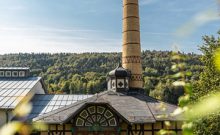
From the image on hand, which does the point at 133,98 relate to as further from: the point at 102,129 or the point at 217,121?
the point at 217,121

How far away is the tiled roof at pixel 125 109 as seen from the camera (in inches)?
961

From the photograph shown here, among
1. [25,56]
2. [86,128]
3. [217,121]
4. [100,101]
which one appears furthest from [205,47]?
[25,56]

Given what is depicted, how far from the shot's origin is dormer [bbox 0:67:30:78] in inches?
1387

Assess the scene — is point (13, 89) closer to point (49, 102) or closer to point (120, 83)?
point (49, 102)

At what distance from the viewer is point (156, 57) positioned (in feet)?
410

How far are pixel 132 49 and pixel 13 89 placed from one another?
9.96 meters

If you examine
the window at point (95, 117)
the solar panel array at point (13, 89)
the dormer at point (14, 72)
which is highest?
the dormer at point (14, 72)

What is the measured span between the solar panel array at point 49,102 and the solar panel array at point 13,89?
116cm

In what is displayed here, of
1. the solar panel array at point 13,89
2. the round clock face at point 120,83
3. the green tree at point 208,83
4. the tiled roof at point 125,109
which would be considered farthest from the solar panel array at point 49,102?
the green tree at point 208,83

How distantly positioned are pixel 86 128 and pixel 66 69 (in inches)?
3980

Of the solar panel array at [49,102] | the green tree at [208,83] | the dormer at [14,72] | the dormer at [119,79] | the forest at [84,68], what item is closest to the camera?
the green tree at [208,83]

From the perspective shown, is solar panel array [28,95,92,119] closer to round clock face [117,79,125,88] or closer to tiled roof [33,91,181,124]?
tiled roof [33,91,181,124]

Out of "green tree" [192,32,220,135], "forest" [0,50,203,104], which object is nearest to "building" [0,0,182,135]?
"green tree" [192,32,220,135]

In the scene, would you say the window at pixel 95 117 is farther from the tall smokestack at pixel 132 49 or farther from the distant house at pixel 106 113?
the tall smokestack at pixel 132 49
